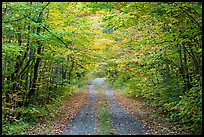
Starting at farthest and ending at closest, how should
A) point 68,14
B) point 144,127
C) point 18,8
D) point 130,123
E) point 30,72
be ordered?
point 30,72 → point 68,14 → point 130,123 → point 144,127 → point 18,8

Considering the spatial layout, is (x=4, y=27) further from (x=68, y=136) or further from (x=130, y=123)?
(x=130, y=123)

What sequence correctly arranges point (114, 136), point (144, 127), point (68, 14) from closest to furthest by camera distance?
point (114, 136)
point (144, 127)
point (68, 14)

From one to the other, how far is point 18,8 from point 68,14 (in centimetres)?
395

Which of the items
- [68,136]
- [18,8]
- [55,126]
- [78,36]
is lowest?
[55,126]

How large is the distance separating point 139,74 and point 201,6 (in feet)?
38.8

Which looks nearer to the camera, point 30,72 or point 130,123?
point 130,123

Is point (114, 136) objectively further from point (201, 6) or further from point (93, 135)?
point (201, 6)

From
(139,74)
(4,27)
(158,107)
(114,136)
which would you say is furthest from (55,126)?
(139,74)

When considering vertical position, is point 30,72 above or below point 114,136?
below

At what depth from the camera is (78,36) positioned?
14305 millimetres

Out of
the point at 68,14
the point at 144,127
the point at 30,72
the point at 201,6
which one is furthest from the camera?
the point at 30,72

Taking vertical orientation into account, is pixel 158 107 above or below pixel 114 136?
below

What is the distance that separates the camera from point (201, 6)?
310 inches

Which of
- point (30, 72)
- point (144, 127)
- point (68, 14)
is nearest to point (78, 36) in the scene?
point (68, 14)
